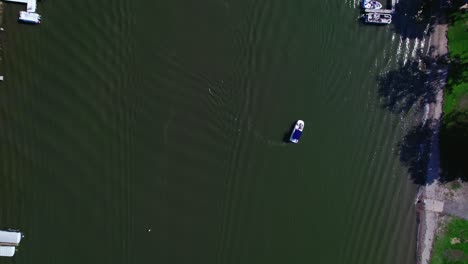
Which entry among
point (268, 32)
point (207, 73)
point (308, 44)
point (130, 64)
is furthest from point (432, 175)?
point (130, 64)

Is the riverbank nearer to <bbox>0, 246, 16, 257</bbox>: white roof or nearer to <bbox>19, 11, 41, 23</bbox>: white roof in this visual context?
Answer: <bbox>19, 11, 41, 23</bbox>: white roof

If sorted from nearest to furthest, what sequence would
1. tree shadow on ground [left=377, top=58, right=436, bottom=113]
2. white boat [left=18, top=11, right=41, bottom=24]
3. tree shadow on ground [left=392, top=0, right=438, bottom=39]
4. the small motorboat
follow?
white boat [left=18, top=11, right=41, bottom=24], the small motorboat, tree shadow on ground [left=392, top=0, right=438, bottom=39], tree shadow on ground [left=377, top=58, right=436, bottom=113]

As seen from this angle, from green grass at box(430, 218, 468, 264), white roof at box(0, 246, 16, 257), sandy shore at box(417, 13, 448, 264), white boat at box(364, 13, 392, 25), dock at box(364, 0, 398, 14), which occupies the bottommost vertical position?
white roof at box(0, 246, 16, 257)

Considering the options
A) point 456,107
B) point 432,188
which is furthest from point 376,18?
point 432,188

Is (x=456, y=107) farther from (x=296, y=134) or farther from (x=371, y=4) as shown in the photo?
(x=296, y=134)

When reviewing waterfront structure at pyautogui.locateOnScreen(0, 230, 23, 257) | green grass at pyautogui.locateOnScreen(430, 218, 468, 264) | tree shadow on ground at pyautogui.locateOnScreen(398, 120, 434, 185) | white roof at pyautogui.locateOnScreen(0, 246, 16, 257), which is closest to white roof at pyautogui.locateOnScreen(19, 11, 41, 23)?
waterfront structure at pyautogui.locateOnScreen(0, 230, 23, 257)

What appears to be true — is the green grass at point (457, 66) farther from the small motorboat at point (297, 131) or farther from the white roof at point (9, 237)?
the white roof at point (9, 237)

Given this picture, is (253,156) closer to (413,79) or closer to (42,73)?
(413,79)
